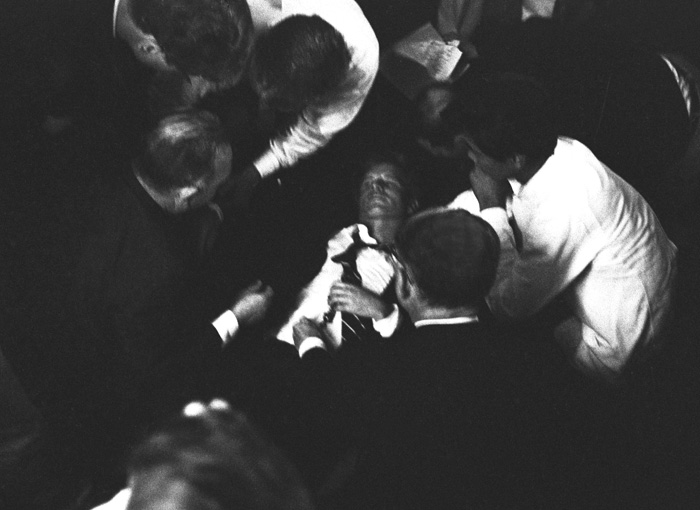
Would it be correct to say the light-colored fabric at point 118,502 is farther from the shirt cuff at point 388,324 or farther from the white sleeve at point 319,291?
the shirt cuff at point 388,324

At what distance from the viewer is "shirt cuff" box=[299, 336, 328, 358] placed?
50.6 inches

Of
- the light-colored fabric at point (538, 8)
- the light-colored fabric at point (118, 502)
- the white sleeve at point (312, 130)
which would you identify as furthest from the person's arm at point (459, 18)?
the light-colored fabric at point (118, 502)

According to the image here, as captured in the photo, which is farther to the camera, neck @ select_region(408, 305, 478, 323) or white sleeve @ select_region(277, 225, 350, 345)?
white sleeve @ select_region(277, 225, 350, 345)

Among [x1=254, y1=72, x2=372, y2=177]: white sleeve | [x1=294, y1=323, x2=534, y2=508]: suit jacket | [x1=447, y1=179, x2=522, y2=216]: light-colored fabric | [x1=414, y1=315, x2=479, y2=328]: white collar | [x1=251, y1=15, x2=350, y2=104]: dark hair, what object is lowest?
[x1=294, y1=323, x2=534, y2=508]: suit jacket

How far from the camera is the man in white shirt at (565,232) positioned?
131 cm

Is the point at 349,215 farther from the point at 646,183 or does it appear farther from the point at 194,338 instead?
the point at 646,183

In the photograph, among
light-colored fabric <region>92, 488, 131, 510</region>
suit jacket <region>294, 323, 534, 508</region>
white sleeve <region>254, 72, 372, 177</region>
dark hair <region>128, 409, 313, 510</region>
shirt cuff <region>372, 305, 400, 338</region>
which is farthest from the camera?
white sleeve <region>254, 72, 372, 177</region>

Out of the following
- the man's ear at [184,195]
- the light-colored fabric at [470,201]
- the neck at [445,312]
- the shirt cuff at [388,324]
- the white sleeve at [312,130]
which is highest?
the white sleeve at [312,130]

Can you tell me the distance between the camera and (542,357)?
52.1 inches

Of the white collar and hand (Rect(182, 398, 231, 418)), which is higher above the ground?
the white collar

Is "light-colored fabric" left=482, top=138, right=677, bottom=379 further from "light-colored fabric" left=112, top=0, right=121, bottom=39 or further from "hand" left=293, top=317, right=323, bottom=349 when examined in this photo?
"light-colored fabric" left=112, top=0, right=121, bottom=39

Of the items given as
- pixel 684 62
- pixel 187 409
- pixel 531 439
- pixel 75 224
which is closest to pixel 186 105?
pixel 75 224

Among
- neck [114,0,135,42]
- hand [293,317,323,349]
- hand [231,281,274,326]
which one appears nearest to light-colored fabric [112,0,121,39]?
neck [114,0,135,42]

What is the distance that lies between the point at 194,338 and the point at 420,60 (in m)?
0.77
